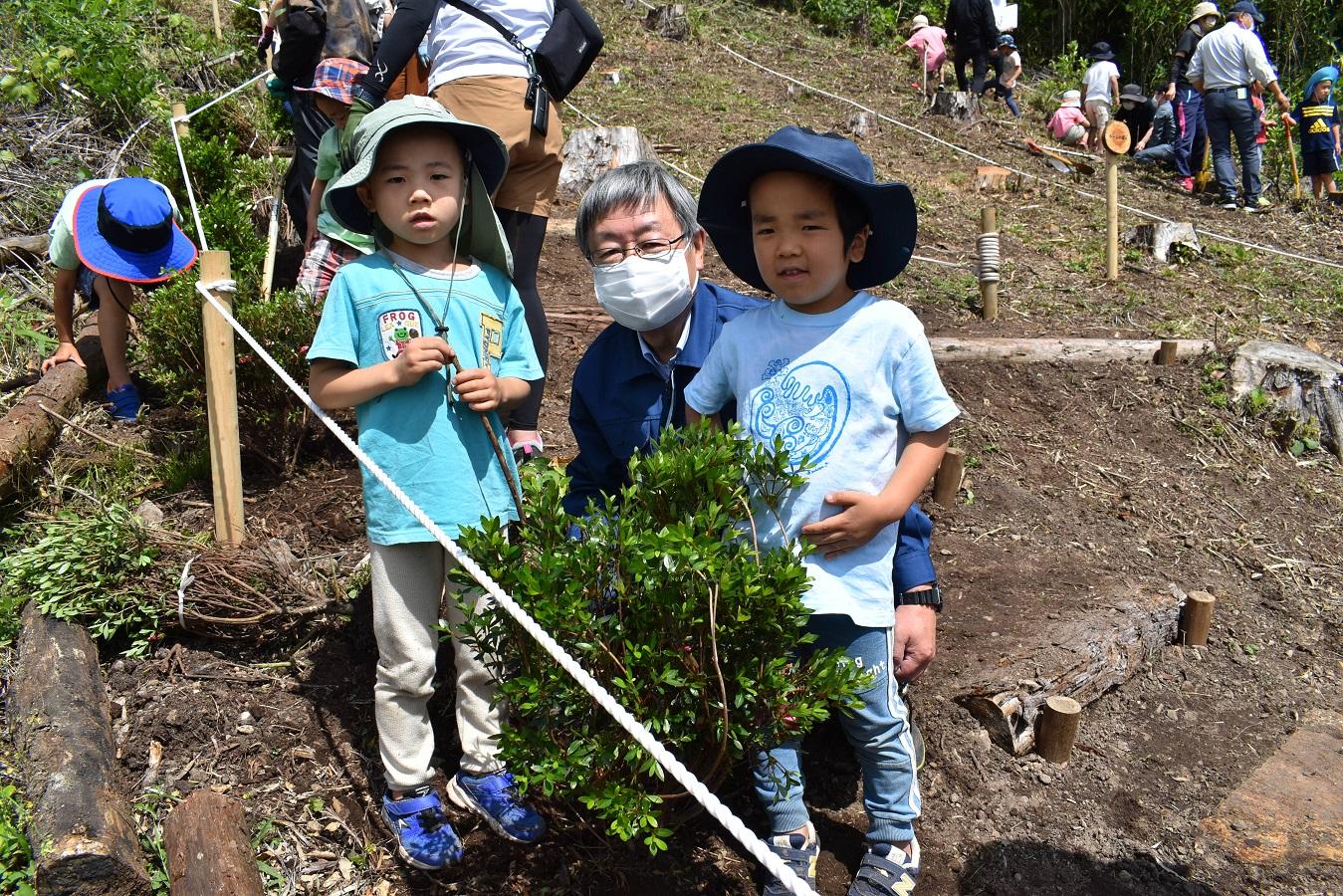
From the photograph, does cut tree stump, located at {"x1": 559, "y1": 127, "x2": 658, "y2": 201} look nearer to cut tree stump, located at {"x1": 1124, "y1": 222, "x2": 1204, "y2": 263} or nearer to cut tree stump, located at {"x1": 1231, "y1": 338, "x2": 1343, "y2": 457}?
cut tree stump, located at {"x1": 1124, "y1": 222, "x2": 1204, "y2": 263}

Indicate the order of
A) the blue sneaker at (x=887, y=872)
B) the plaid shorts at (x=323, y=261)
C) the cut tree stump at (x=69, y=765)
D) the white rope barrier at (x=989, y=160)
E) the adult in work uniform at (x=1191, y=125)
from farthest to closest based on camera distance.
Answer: the adult in work uniform at (x=1191, y=125) → the white rope barrier at (x=989, y=160) → the plaid shorts at (x=323, y=261) → the blue sneaker at (x=887, y=872) → the cut tree stump at (x=69, y=765)

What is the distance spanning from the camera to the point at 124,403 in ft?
15.9

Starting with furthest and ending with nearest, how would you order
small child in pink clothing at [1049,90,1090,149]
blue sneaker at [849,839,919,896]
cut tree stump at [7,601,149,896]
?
1. small child in pink clothing at [1049,90,1090,149]
2. blue sneaker at [849,839,919,896]
3. cut tree stump at [7,601,149,896]

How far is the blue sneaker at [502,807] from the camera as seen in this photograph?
247cm

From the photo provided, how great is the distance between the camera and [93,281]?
4.84 meters

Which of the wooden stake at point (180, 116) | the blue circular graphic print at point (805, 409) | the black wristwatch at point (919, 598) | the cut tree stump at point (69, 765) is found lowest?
the cut tree stump at point (69, 765)

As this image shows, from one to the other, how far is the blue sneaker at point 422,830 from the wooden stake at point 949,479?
2513mm

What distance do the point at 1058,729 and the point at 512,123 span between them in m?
2.73

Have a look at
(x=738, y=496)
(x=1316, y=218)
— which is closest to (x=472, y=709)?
(x=738, y=496)

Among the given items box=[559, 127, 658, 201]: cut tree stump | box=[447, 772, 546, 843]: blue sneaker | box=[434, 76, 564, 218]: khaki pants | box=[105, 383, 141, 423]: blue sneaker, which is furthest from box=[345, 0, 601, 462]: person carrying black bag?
box=[559, 127, 658, 201]: cut tree stump

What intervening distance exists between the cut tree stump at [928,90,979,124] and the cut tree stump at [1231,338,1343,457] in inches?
313

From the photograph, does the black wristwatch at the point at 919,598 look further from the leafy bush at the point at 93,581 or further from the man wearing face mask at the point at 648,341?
the leafy bush at the point at 93,581

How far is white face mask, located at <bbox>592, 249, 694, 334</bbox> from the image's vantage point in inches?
101

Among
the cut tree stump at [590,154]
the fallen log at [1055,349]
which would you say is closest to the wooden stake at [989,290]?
the fallen log at [1055,349]
